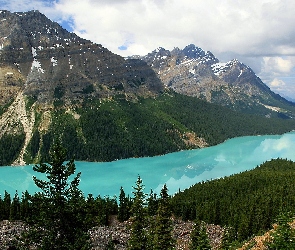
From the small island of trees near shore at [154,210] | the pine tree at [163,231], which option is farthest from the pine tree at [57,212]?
the pine tree at [163,231]

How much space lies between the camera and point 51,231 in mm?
27766

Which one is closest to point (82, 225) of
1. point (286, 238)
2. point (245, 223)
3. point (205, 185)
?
point (286, 238)

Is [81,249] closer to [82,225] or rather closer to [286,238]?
[82,225]

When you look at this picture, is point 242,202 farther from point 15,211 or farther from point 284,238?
point 15,211

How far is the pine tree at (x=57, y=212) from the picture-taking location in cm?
Answer: 2770

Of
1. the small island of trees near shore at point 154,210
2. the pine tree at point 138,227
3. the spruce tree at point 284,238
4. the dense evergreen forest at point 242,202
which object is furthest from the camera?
the dense evergreen forest at point 242,202

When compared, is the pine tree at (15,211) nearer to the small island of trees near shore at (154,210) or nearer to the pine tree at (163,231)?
the small island of trees near shore at (154,210)

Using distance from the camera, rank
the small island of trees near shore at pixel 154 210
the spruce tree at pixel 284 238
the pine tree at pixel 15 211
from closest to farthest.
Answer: the small island of trees near shore at pixel 154 210 < the spruce tree at pixel 284 238 < the pine tree at pixel 15 211

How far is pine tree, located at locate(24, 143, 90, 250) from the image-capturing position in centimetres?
2770

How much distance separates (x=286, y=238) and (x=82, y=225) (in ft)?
80.4

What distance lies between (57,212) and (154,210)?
206 feet

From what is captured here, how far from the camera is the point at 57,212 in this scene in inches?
1104

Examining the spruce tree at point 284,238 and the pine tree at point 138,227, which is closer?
the spruce tree at point 284,238

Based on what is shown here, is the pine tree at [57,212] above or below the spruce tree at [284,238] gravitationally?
above
